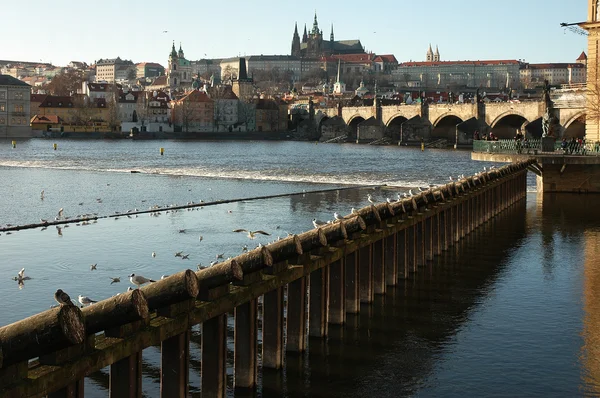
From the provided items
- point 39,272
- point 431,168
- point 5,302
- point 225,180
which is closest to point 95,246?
point 39,272

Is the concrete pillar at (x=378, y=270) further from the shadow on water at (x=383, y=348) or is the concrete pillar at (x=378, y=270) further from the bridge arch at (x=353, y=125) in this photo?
the bridge arch at (x=353, y=125)

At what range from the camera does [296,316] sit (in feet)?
51.4

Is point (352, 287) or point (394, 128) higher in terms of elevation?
point (394, 128)

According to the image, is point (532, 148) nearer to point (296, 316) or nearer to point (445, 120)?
point (296, 316)

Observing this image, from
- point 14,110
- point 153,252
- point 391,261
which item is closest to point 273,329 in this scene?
point 391,261

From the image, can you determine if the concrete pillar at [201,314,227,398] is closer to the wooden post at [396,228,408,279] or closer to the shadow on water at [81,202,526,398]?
the shadow on water at [81,202,526,398]

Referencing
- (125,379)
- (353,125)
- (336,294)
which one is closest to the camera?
(125,379)

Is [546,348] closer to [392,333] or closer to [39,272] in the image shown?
[392,333]

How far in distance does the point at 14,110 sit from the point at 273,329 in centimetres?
16337

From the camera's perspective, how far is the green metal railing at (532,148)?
44.2m

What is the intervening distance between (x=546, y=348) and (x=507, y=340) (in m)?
0.81

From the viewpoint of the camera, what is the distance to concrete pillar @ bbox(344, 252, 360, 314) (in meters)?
18.7

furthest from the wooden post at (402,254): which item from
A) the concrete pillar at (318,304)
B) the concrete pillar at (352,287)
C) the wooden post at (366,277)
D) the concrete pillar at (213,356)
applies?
the concrete pillar at (213,356)

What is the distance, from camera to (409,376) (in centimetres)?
1543
